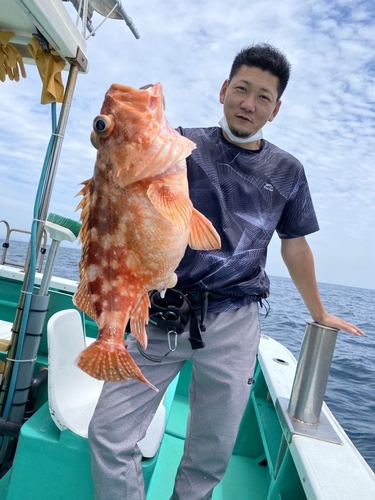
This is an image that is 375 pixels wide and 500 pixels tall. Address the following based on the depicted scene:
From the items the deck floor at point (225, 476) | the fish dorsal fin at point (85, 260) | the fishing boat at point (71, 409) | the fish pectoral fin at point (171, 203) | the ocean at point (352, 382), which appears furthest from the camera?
the ocean at point (352, 382)

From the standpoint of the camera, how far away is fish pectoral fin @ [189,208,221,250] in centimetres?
147

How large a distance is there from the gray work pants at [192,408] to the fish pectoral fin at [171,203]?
94cm

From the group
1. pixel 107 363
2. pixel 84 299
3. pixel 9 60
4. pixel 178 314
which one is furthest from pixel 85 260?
pixel 9 60

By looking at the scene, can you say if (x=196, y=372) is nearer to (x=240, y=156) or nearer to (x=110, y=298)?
(x=110, y=298)

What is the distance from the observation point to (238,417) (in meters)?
2.25

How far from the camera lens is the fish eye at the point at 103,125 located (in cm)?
144

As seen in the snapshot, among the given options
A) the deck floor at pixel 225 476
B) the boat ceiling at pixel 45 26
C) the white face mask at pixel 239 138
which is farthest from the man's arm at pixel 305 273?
the boat ceiling at pixel 45 26

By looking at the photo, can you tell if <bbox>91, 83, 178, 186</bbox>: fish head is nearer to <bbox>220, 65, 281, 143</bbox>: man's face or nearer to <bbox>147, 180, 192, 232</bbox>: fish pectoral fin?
<bbox>147, 180, 192, 232</bbox>: fish pectoral fin

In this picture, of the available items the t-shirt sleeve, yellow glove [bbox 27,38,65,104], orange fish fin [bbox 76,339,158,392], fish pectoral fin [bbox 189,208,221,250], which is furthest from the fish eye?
yellow glove [bbox 27,38,65,104]

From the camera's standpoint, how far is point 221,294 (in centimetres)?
224

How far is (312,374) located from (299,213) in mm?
1059

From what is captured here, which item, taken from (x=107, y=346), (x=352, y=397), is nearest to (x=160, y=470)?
(x=107, y=346)

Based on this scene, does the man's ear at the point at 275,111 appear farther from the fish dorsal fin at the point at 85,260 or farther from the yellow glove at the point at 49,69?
the yellow glove at the point at 49,69

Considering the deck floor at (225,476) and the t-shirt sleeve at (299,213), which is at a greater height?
the t-shirt sleeve at (299,213)
